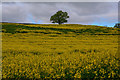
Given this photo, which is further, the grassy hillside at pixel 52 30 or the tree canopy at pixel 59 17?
the tree canopy at pixel 59 17

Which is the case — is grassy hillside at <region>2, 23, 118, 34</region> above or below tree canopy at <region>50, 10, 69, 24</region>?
below

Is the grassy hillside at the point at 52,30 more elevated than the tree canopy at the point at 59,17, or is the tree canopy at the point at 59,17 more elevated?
the tree canopy at the point at 59,17

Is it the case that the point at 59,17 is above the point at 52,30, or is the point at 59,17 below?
above

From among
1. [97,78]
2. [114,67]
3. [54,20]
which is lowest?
[97,78]

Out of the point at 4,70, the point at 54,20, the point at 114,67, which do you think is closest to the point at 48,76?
the point at 4,70

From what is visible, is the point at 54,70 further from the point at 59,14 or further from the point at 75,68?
the point at 59,14

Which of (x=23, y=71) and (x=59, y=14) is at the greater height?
(x=59, y=14)

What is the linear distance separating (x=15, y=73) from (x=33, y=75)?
844 mm

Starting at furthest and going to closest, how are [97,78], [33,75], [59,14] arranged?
[59,14] → [97,78] → [33,75]

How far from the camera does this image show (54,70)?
5.54 metres

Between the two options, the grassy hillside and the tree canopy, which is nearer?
the grassy hillside

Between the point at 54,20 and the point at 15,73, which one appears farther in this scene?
the point at 54,20

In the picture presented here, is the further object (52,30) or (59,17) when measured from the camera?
(59,17)

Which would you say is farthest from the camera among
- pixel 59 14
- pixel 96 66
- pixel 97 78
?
pixel 59 14
